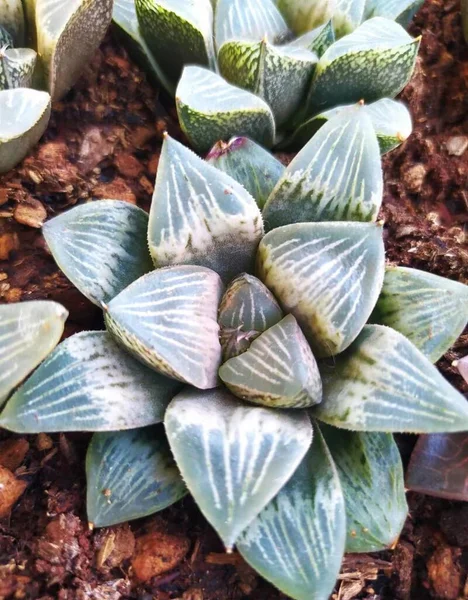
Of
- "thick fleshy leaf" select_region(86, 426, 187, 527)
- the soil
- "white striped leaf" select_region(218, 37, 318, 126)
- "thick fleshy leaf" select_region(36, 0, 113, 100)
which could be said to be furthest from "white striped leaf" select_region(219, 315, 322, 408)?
"thick fleshy leaf" select_region(36, 0, 113, 100)

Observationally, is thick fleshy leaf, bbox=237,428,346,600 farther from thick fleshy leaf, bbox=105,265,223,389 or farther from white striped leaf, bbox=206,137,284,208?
white striped leaf, bbox=206,137,284,208

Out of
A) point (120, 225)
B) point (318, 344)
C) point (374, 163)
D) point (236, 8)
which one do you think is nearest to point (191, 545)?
point (318, 344)

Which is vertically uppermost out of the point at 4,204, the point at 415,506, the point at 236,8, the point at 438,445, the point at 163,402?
the point at 236,8

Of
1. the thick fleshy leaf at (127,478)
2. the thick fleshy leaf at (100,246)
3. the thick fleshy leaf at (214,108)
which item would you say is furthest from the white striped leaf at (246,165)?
the thick fleshy leaf at (127,478)

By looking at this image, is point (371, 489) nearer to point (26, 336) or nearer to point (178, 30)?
point (26, 336)

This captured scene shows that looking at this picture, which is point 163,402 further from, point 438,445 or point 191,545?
point 438,445

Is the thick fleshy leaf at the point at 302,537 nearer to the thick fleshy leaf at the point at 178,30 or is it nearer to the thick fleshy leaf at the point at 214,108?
the thick fleshy leaf at the point at 214,108

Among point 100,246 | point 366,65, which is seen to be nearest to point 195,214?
point 100,246
